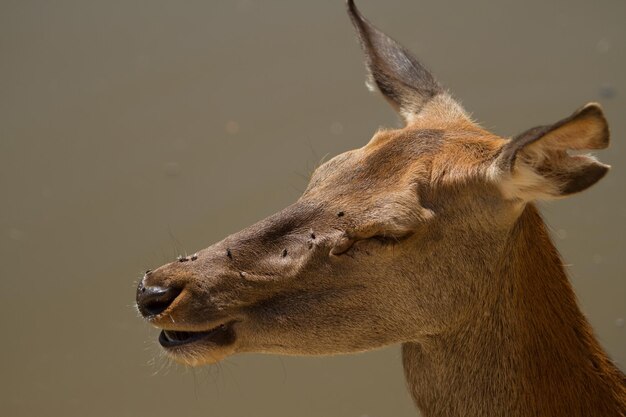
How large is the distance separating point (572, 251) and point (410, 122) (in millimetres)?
3260

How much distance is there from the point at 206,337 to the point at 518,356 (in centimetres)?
101

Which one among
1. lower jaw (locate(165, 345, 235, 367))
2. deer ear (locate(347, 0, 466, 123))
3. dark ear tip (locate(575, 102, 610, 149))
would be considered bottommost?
lower jaw (locate(165, 345, 235, 367))

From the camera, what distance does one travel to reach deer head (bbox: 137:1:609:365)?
3.14 metres

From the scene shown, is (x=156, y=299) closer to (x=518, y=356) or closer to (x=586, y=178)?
(x=518, y=356)

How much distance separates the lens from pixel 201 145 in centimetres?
679

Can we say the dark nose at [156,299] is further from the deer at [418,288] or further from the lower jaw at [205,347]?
the lower jaw at [205,347]

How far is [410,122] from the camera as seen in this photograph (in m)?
3.81

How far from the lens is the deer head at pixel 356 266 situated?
10.3 feet

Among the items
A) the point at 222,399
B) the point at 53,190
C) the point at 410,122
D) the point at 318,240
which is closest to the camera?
the point at 318,240

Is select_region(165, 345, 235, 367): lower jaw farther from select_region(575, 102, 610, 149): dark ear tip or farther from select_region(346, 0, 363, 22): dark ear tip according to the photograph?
select_region(346, 0, 363, 22): dark ear tip

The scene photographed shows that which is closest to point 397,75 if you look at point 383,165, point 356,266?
point 383,165

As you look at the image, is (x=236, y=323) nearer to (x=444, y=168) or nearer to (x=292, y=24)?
(x=444, y=168)

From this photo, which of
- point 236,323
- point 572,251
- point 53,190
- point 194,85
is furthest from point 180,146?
point 236,323

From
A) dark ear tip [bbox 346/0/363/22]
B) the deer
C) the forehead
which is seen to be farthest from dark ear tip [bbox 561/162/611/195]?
dark ear tip [bbox 346/0/363/22]
